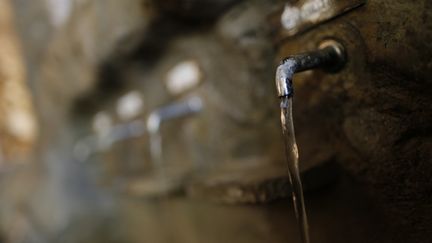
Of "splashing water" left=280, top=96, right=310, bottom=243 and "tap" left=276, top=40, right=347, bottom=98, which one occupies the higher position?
"tap" left=276, top=40, right=347, bottom=98

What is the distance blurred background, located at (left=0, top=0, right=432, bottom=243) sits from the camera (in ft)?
3.22

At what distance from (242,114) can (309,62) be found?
604mm

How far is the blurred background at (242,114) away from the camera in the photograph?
0.98 meters

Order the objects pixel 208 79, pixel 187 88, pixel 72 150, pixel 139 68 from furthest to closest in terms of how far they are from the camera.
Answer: pixel 72 150 < pixel 139 68 < pixel 187 88 < pixel 208 79

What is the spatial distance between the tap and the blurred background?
3 cm

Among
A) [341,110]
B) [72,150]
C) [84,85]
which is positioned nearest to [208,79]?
[341,110]

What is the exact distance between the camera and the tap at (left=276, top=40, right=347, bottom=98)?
0.99 m

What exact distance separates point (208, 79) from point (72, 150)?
2572 millimetres

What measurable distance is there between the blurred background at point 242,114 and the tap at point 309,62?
31 mm

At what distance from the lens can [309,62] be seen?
1.04 metres

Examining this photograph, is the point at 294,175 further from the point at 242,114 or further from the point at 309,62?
the point at 242,114

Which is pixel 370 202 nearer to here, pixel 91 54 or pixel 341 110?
pixel 341 110

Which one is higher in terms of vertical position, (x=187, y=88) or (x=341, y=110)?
(x=187, y=88)

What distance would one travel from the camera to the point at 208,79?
5.90 feet
